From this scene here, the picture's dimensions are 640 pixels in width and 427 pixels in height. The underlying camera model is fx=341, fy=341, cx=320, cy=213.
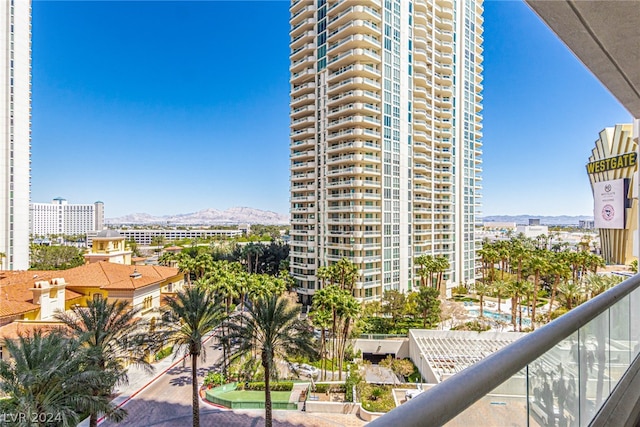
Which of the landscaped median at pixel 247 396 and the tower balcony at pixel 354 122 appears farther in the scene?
the tower balcony at pixel 354 122

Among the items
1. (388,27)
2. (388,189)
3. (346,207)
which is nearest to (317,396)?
(346,207)

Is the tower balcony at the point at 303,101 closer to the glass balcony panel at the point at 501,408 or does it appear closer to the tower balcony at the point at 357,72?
the tower balcony at the point at 357,72

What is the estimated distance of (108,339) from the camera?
1213 centimetres

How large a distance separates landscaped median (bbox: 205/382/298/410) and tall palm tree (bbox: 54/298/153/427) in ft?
16.1

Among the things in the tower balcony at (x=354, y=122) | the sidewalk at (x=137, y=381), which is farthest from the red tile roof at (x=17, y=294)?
the tower balcony at (x=354, y=122)

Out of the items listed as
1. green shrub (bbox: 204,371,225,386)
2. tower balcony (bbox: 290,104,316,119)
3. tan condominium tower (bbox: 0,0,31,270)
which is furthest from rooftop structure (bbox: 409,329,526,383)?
tan condominium tower (bbox: 0,0,31,270)

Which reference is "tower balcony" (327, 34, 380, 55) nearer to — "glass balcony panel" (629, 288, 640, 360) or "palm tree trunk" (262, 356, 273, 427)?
"palm tree trunk" (262, 356, 273, 427)

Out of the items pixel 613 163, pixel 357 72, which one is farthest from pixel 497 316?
pixel 613 163

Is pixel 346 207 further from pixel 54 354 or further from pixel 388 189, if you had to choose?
pixel 54 354

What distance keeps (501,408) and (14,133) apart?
50.1 m

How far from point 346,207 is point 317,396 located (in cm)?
1890

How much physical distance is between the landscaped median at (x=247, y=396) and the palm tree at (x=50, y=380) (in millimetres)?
7129

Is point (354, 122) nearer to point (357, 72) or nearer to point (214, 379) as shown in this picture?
point (357, 72)

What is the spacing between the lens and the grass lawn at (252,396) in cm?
1628
